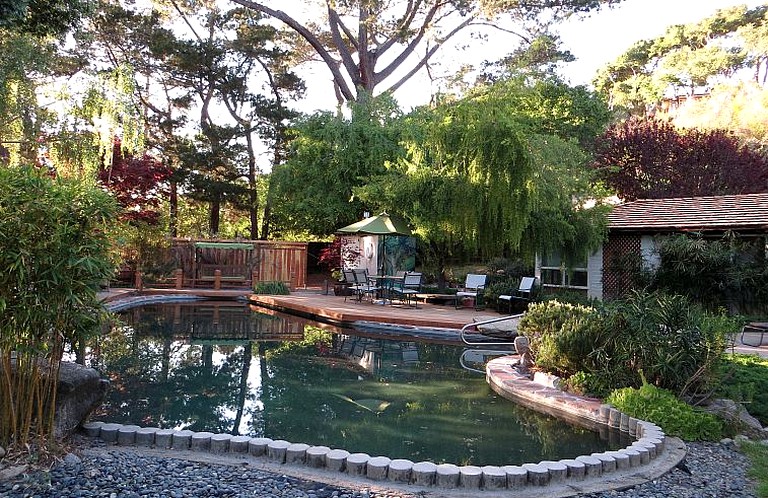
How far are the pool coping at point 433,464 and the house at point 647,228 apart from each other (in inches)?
381

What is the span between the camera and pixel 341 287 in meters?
17.6

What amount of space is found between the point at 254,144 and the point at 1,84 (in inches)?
588

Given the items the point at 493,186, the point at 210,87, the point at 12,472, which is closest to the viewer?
the point at 12,472

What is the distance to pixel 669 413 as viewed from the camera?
5.00 m

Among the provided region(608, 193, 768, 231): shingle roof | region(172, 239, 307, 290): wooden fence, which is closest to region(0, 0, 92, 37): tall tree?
region(172, 239, 307, 290): wooden fence

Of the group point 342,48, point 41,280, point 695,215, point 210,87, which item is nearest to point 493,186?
point 695,215

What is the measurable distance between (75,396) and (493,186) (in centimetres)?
970

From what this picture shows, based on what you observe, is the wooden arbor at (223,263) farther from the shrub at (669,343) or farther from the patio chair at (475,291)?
the shrub at (669,343)

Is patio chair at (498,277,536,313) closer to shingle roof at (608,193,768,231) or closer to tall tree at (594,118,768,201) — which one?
shingle roof at (608,193,768,231)

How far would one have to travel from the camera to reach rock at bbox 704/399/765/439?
5055 mm

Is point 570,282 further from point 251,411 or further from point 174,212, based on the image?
point 174,212

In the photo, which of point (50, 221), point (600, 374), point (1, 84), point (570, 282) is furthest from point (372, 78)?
point (50, 221)

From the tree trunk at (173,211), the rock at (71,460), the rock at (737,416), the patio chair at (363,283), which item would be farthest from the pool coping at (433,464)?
the tree trunk at (173,211)

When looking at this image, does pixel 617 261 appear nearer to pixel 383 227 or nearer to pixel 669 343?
pixel 383 227
